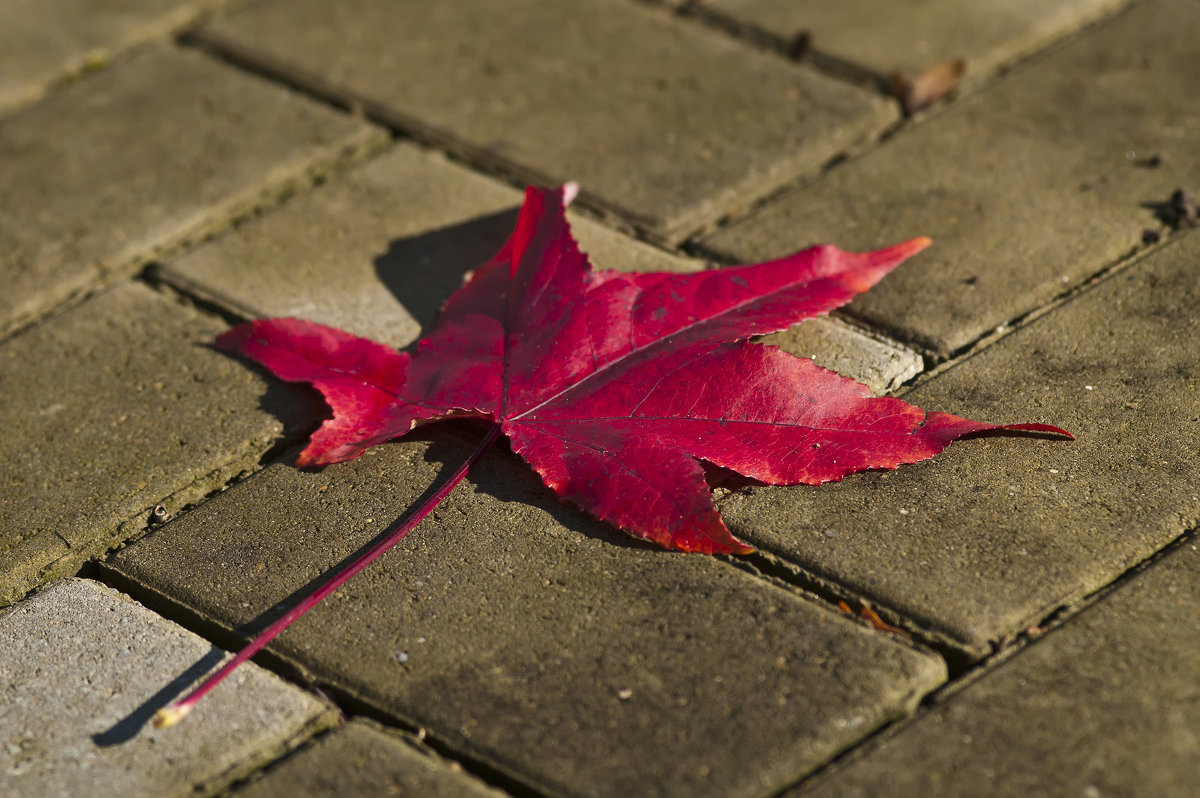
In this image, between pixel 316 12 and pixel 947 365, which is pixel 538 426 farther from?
pixel 316 12

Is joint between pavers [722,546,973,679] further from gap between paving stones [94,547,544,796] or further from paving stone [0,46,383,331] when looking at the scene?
paving stone [0,46,383,331]

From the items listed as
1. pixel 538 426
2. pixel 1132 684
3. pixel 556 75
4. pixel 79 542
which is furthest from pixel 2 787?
pixel 556 75

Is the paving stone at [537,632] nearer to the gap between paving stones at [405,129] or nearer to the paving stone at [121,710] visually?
the paving stone at [121,710]

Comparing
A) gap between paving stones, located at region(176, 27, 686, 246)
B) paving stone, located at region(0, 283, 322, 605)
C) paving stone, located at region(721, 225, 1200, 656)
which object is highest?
gap between paving stones, located at region(176, 27, 686, 246)

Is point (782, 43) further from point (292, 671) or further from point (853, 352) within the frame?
point (292, 671)

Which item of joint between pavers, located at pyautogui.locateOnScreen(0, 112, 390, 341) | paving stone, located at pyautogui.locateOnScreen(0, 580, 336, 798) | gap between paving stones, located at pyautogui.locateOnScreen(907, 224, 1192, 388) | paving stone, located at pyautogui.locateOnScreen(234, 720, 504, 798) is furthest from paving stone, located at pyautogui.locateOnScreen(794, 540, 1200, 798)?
joint between pavers, located at pyautogui.locateOnScreen(0, 112, 390, 341)

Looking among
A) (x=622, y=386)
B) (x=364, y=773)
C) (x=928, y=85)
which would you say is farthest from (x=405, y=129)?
(x=364, y=773)
